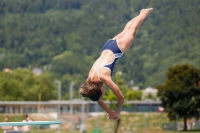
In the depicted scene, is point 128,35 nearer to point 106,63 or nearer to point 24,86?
point 106,63

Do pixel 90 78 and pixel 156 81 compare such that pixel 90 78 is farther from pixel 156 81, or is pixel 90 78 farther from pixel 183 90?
pixel 156 81

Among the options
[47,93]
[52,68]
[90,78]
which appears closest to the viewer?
[90,78]

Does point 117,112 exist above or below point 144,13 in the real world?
below

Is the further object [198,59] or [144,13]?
[198,59]

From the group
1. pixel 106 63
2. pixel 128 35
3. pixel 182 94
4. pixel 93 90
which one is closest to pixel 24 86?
pixel 182 94

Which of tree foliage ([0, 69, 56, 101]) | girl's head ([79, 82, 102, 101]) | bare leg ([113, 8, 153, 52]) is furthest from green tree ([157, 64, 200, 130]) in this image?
girl's head ([79, 82, 102, 101])

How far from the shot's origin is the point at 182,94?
53500 mm

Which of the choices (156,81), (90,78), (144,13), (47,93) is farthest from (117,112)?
(156,81)

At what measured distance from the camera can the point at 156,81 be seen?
172375 millimetres

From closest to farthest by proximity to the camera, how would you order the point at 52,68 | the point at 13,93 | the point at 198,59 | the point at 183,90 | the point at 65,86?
the point at 183,90, the point at 13,93, the point at 198,59, the point at 65,86, the point at 52,68

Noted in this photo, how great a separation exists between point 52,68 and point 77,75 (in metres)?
12.5

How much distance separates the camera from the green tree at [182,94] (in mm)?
52312

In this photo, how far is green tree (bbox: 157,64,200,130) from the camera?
172 ft

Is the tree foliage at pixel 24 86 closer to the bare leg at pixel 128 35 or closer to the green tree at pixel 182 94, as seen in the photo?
the green tree at pixel 182 94
